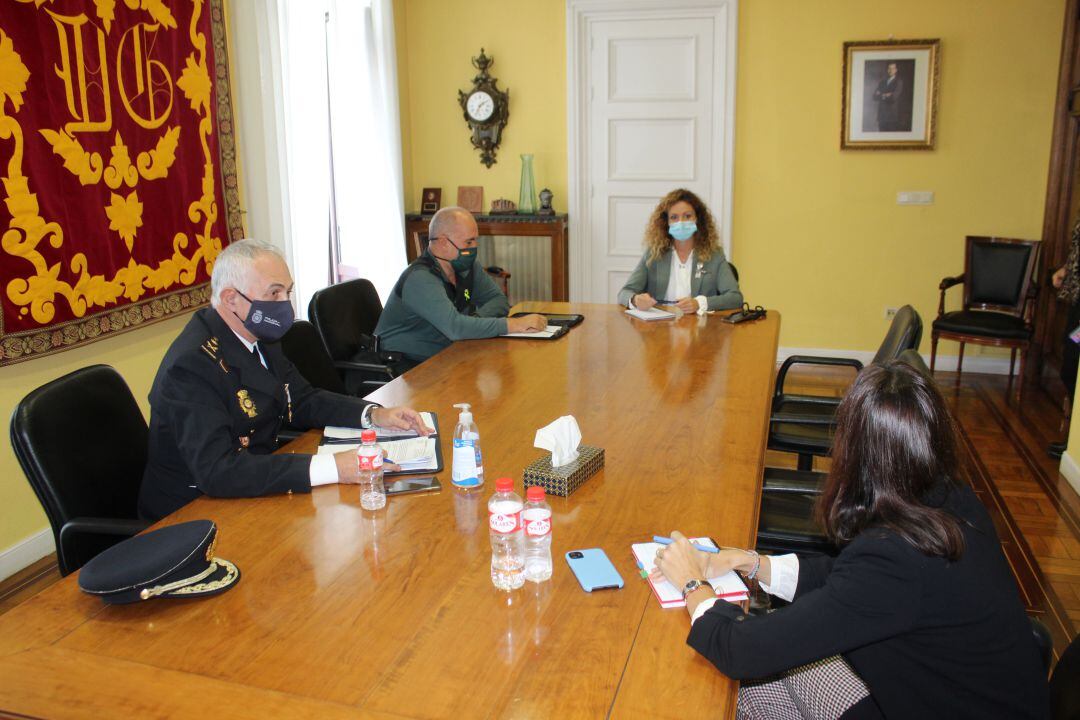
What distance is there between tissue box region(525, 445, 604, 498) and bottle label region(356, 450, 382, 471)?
1.11 feet

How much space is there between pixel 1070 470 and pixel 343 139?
14.1 feet

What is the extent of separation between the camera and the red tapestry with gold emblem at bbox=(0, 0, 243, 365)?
9.64 ft

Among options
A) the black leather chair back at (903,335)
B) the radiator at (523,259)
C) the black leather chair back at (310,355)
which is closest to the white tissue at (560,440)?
the black leather chair back at (903,335)

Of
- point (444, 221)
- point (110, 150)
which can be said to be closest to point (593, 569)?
point (444, 221)

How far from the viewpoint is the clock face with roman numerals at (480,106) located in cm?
626

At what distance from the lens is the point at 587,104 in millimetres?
6164

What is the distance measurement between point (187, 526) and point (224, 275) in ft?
2.77

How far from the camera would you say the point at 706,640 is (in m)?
1.37

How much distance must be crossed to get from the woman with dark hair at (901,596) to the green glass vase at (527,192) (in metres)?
4.81

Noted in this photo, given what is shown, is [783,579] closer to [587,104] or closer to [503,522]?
[503,522]

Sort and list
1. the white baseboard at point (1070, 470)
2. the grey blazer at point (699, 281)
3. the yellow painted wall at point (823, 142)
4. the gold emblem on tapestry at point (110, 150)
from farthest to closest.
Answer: the yellow painted wall at point (823, 142)
the grey blazer at point (699, 281)
the white baseboard at point (1070, 470)
the gold emblem on tapestry at point (110, 150)

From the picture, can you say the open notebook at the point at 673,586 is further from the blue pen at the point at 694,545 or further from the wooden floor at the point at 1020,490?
the wooden floor at the point at 1020,490

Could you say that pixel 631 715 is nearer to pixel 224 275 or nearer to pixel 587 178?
pixel 224 275

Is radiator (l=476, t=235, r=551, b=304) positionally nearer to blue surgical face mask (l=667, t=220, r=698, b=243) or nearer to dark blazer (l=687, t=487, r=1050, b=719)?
blue surgical face mask (l=667, t=220, r=698, b=243)
